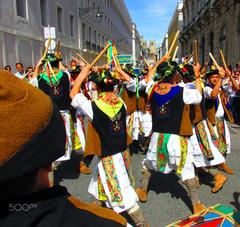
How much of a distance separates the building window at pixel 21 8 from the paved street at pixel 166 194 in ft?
36.5

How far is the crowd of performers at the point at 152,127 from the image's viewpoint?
10.2 ft

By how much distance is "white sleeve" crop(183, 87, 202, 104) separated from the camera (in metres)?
3.38

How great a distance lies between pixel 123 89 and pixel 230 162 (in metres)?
2.51

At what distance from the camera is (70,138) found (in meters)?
5.11

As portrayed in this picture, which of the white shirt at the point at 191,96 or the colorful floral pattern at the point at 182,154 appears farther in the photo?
the colorful floral pattern at the point at 182,154

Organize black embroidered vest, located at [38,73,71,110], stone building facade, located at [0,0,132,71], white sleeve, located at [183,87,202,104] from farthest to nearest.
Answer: stone building facade, located at [0,0,132,71]
black embroidered vest, located at [38,73,71,110]
white sleeve, located at [183,87,202,104]

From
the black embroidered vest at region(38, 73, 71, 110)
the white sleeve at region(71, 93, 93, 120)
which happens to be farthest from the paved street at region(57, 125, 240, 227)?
the white sleeve at region(71, 93, 93, 120)

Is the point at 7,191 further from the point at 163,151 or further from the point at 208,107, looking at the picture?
the point at 208,107

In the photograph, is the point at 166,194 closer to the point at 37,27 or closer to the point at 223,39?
the point at 37,27

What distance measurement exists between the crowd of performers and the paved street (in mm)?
181

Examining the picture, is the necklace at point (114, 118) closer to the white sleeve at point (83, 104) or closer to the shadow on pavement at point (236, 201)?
the white sleeve at point (83, 104)

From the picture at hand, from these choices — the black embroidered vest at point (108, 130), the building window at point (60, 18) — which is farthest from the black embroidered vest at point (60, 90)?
the building window at point (60, 18)

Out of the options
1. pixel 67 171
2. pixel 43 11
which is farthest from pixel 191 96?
pixel 43 11

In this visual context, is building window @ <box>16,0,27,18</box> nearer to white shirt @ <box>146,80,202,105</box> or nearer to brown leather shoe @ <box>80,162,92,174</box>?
brown leather shoe @ <box>80,162,92,174</box>
